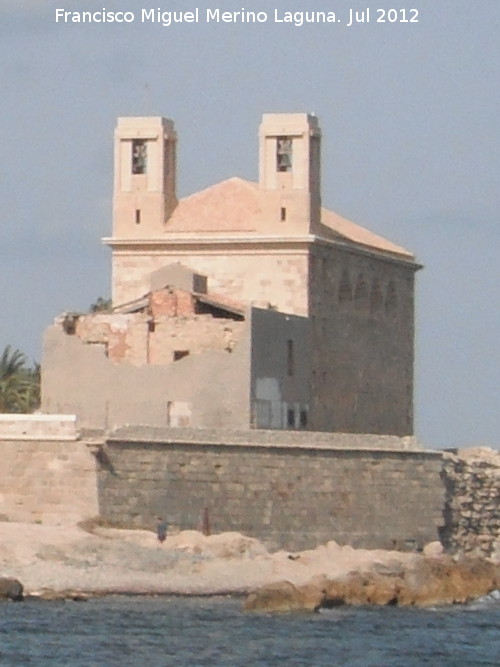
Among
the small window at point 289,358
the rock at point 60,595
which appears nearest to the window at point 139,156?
the small window at point 289,358

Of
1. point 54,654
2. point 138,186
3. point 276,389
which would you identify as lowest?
point 54,654

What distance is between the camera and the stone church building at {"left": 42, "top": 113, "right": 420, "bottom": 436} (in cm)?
5628

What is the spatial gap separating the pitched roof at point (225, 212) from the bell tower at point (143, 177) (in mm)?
330

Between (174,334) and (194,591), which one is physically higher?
(174,334)

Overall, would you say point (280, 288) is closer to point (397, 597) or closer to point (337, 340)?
point (337, 340)

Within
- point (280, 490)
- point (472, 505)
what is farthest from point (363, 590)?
point (472, 505)

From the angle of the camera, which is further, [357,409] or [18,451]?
[357,409]

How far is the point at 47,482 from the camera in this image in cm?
5253

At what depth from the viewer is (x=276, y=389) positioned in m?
57.2

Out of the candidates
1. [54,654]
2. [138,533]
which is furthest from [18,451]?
[54,654]

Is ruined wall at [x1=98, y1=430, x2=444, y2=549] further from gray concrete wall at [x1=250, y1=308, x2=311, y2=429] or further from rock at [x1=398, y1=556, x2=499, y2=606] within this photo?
rock at [x1=398, y1=556, x2=499, y2=606]

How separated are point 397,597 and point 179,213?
464 inches

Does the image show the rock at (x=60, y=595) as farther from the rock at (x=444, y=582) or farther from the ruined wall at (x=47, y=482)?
the rock at (x=444, y=582)

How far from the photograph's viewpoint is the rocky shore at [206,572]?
1955 inches
